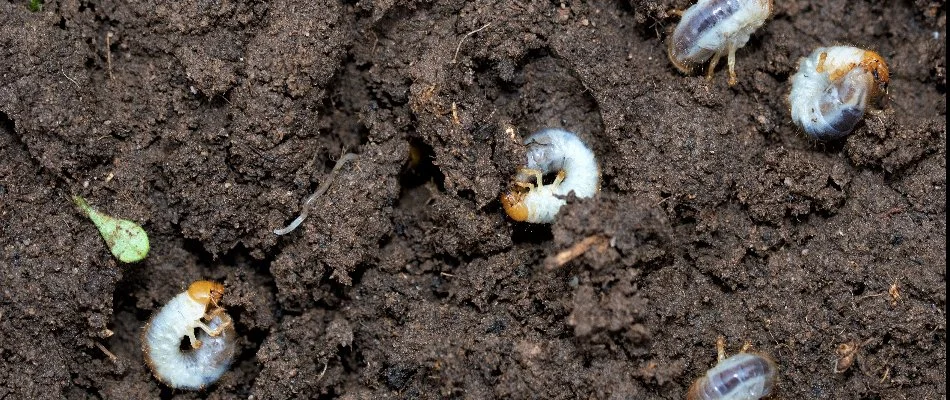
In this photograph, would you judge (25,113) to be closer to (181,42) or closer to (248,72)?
(181,42)

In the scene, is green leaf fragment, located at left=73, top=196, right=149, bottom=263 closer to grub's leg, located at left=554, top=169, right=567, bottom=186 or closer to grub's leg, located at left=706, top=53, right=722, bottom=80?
grub's leg, located at left=554, top=169, right=567, bottom=186

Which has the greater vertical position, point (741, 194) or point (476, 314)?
point (741, 194)

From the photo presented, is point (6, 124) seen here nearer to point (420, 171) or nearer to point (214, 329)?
point (214, 329)

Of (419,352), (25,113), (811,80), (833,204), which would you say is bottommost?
(419,352)

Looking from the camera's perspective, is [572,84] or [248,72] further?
[572,84]

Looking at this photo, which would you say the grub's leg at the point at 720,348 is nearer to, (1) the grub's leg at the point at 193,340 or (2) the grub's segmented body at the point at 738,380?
(2) the grub's segmented body at the point at 738,380

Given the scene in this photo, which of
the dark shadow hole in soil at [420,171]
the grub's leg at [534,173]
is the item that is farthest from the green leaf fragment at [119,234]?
the grub's leg at [534,173]

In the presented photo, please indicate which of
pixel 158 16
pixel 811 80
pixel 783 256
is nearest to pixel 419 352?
pixel 783 256
